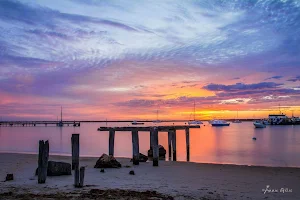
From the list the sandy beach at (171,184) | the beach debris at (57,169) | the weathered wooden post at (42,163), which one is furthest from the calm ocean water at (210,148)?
the weathered wooden post at (42,163)

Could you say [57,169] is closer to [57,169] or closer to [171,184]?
[57,169]

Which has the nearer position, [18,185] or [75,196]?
[75,196]

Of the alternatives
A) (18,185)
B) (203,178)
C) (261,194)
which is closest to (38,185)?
(18,185)

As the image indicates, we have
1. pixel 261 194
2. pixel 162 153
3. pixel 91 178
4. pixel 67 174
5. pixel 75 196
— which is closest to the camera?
pixel 75 196

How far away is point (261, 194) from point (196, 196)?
2920 millimetres

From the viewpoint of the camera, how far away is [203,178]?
51.2ft

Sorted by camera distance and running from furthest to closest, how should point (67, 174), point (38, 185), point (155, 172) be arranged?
point (155, 172) → point (67, 174) → point (38, 185)

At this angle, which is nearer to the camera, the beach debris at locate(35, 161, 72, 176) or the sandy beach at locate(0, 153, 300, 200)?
the sandy beach at locate(0, 153, 300, 200)

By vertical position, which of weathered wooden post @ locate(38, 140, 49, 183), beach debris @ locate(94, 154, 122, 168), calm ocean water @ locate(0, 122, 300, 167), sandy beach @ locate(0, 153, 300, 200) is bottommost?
calm ocean water @ locate(0, 122, 300, 167)

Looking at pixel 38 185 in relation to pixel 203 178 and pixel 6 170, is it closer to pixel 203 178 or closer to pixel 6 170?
pixel 6 170

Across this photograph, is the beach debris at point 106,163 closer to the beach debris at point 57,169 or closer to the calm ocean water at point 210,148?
the beach debris at point 57,169

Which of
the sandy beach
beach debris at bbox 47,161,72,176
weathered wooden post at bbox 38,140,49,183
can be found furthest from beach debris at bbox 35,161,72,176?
weathered wooden post at bbox 38,140,49,183

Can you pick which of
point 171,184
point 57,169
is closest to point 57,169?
point 57,169

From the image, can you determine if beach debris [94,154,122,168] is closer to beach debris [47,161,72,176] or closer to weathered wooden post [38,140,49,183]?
beach debris [47,161,72,176]
